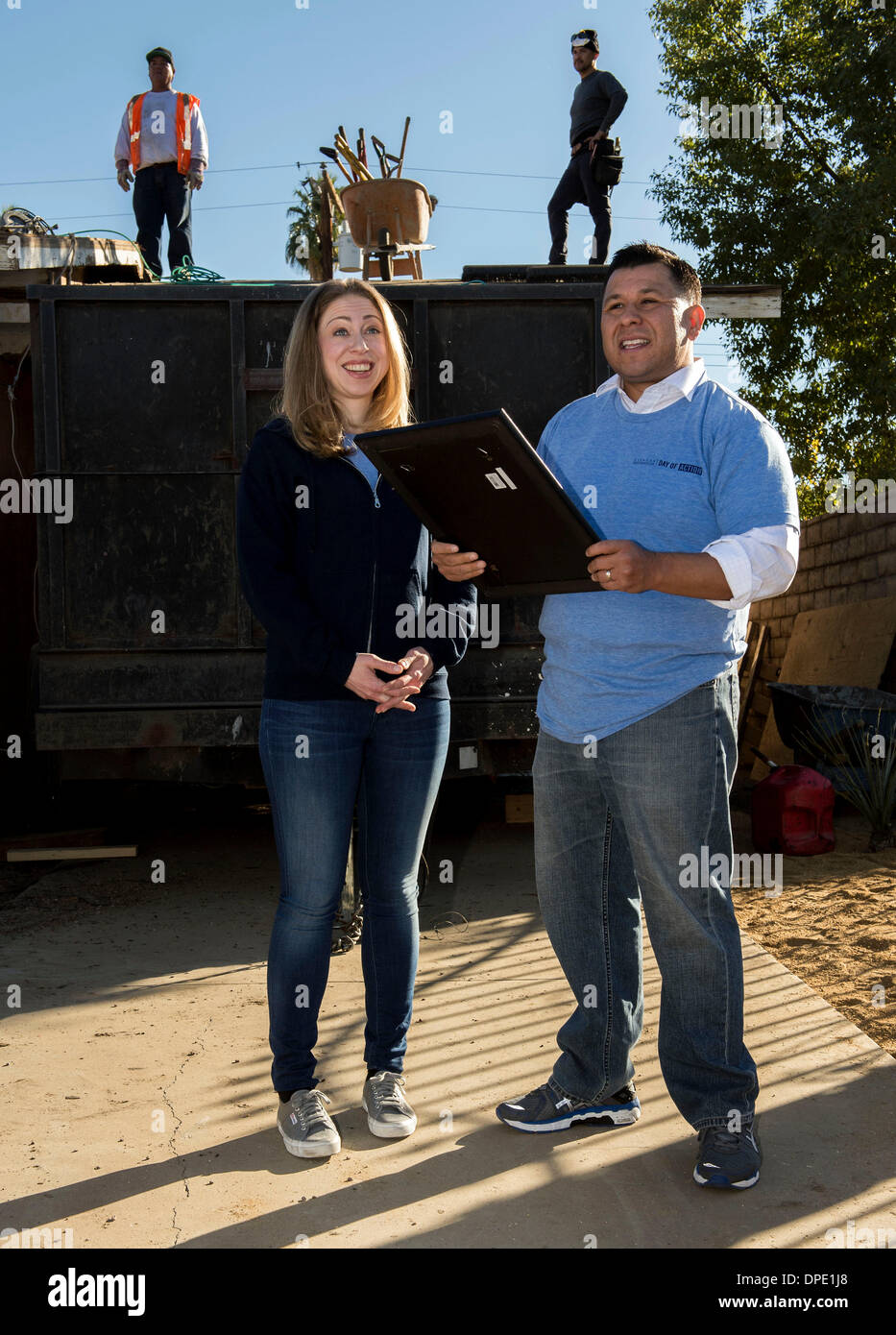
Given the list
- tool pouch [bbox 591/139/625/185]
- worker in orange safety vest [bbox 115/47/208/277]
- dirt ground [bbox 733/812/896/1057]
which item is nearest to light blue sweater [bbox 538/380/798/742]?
dirt ground [bbox 733/812/896/1057]

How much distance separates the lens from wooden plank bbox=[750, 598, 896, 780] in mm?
10477

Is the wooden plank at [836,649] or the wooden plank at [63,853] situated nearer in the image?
the wooden plank at [63,853]

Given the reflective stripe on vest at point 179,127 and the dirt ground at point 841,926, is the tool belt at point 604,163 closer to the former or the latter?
the reflective stripe on vest at point 179,127

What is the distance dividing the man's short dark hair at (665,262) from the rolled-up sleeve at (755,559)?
68cm

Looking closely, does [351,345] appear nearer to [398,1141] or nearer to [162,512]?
[398,1141]

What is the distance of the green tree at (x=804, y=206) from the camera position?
13.4 metres

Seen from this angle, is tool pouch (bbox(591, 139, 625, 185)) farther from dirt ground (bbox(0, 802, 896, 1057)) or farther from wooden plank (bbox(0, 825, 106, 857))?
wooden plank (bbox(0, 825, 106, 857))

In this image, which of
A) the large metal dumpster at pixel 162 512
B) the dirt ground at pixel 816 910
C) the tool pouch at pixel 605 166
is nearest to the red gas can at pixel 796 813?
the dirt ground at pixel 816 910

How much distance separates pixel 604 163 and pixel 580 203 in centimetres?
32

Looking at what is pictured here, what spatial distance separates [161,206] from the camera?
8.70m

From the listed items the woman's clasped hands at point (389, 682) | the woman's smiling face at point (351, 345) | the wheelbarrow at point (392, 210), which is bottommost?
the woman's clasped hands at point (389, 682)

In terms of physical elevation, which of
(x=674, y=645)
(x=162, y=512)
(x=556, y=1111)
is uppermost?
(x=162, y=512)

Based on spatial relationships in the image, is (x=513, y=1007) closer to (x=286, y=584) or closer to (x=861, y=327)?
(x=286, y=584)

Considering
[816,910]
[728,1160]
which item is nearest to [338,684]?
[728,1160]
